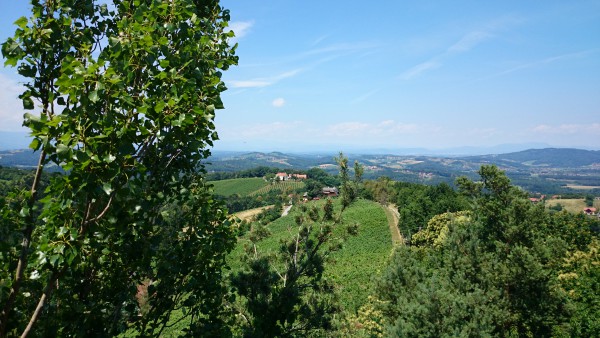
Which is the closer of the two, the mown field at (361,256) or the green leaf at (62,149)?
the green leaf at (62,149)

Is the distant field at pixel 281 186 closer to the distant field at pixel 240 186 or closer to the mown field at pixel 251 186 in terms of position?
the mown field at pixel 251 186

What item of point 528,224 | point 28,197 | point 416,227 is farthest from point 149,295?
point 416,227

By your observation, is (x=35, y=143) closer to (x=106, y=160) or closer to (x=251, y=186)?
(x=106, y=160)

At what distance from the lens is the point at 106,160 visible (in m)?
2.50

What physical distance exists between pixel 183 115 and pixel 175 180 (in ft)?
3.81

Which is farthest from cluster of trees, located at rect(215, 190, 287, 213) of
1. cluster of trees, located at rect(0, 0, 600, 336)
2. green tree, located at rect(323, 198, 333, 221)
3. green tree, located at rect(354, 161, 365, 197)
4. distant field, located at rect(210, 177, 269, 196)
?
cluster of trees, located at rect(0, 0, 600, 336)

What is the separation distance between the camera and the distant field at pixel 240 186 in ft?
506

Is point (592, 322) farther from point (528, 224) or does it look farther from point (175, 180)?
point (175, 180)

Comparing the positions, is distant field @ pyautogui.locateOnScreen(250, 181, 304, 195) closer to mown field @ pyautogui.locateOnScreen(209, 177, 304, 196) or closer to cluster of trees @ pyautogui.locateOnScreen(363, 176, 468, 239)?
mown field @ pyautogui.locateOnScreen(209, 177, 304, 196)

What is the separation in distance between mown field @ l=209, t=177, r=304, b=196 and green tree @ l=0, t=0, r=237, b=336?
469 feet

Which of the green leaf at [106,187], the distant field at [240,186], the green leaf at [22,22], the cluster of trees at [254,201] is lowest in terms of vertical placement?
the cluster of trees at [254,201]

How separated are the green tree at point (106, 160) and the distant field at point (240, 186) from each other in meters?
149

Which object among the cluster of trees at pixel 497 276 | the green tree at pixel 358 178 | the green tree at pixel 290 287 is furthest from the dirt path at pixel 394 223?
the green tree at pixel 358 178

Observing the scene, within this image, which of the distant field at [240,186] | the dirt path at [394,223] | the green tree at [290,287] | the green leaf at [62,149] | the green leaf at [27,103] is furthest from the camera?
the distant field at [240,186]
